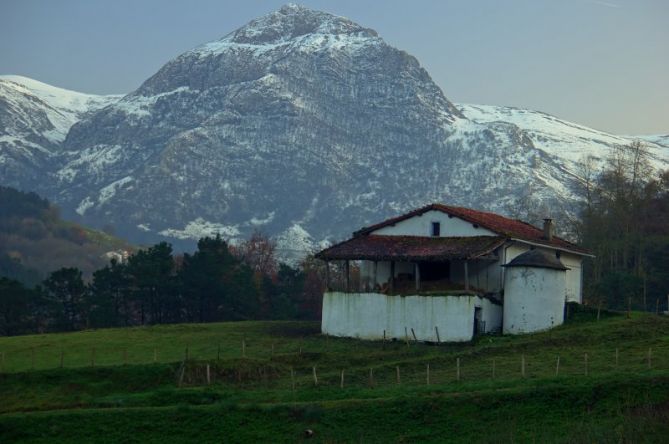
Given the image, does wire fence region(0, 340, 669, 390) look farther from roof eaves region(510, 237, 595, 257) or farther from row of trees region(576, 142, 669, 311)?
row of trees region(576, 142, 669, 311)

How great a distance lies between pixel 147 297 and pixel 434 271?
1128 inches

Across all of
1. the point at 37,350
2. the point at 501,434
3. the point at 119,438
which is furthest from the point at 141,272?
the point at 501,434

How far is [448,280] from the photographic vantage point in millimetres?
63812

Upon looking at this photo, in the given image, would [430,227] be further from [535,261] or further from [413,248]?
[535,261]

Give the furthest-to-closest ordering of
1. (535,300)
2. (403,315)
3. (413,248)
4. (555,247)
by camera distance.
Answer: (555,247) → (413,248) → (403,315) → (535,300)

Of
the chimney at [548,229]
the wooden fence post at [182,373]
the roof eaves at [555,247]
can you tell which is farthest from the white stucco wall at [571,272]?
the wooden fence post at [182,373]

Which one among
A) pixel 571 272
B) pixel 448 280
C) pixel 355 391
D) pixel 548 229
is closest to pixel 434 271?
pixel 448 280

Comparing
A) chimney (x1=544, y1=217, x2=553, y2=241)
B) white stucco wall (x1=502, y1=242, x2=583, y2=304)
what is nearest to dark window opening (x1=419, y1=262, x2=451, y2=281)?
white stucco wall (x1=502, y1=242, x2=583, y2=304)

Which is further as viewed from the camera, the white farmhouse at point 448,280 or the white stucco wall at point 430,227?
the white stucco wall at point 430,227

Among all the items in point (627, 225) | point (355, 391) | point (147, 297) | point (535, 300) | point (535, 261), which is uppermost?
point (627, 225)

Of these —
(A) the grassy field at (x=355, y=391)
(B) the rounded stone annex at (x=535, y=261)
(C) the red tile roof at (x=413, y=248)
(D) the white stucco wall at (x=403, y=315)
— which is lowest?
(A) the grassy field at (x=355, y=391)

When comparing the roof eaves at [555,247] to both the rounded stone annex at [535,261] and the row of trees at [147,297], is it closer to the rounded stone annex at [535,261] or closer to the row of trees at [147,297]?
the rounded stone annex at [535,261]

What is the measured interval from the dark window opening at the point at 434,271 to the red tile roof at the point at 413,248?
149 centimetres

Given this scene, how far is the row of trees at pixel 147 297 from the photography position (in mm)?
81750
